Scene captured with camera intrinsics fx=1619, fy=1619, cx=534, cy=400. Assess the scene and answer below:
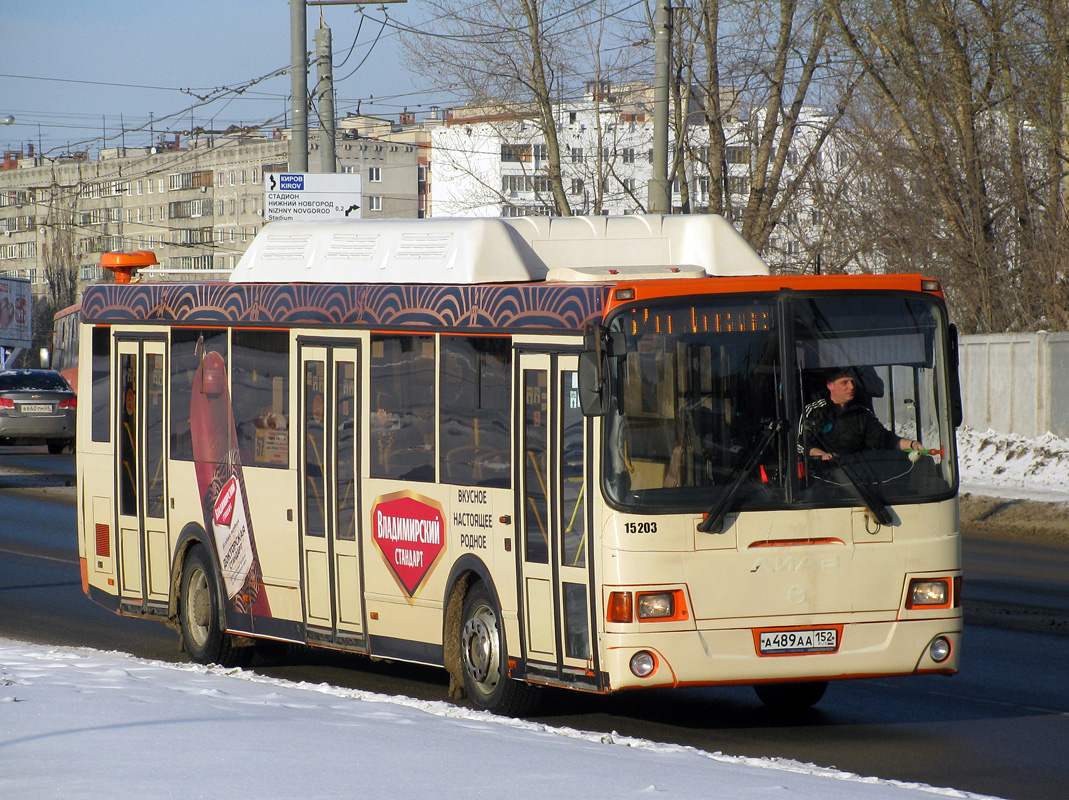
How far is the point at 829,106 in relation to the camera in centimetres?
3231

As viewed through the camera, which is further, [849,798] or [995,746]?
[995,746]

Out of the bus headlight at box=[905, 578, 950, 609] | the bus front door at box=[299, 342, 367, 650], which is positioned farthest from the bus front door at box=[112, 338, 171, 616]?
the bus headlight at box=[905, 578, 950, 609]

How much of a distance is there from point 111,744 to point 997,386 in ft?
72.9

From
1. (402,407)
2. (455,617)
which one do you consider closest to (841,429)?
(455,617)

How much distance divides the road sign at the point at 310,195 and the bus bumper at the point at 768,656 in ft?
61.8

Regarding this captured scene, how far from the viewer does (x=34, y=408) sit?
32.3 meters

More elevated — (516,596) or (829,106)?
(829,106)

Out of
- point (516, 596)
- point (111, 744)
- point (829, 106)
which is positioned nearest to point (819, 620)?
point (516, 596)

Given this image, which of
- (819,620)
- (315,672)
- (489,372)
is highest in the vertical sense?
(489,372)

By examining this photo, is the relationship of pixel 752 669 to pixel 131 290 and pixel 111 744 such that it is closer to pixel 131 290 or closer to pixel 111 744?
pixel 111 744

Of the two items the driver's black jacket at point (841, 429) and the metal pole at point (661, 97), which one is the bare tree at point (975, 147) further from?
the driver's black jacket at point (841, 429)

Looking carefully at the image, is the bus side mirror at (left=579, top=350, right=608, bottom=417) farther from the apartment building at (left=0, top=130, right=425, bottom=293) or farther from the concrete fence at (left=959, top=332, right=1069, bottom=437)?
the apartment building at (left=0, top=130, right=425, bottom=293)

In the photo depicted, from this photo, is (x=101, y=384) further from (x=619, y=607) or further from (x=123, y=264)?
(x=619, y=607)

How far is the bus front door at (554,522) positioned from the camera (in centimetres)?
795
